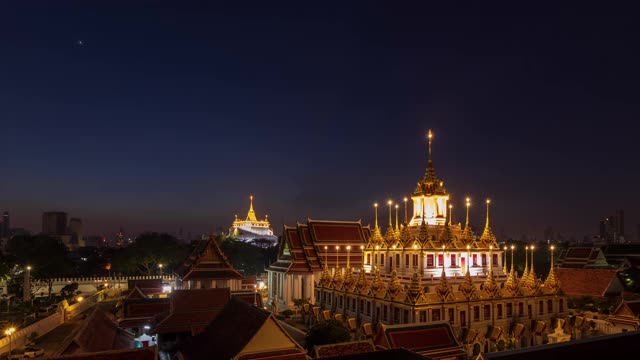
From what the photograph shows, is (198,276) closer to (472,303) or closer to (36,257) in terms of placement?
(472,303)

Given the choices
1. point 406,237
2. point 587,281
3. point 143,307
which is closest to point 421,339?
point 406,237

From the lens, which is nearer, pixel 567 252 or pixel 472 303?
pixel 472 303

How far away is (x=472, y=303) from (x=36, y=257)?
175 ft

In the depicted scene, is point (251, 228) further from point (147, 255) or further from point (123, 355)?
point (123, 355)

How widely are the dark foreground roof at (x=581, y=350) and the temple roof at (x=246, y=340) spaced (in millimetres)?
8259

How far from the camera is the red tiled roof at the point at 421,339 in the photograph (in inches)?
933

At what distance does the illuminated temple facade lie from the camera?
32156 millimetres

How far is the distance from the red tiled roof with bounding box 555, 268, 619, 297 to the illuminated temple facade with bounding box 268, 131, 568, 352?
37.4 feet

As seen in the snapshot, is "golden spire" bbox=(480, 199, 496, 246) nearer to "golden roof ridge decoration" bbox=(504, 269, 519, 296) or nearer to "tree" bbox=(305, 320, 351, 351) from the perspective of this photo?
"golden roof ridge decoration" bbox=(504, 269, 519, 296)

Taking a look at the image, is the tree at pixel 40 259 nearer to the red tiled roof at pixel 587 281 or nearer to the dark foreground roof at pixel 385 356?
the dark foreground roof at pixel 385 356

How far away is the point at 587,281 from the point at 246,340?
136ft

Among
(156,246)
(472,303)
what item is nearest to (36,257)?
(156,246)

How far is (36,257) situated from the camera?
59.6m

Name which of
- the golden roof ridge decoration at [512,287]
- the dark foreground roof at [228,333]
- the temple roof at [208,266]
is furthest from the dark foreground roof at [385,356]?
the temple roof at [208,266]
